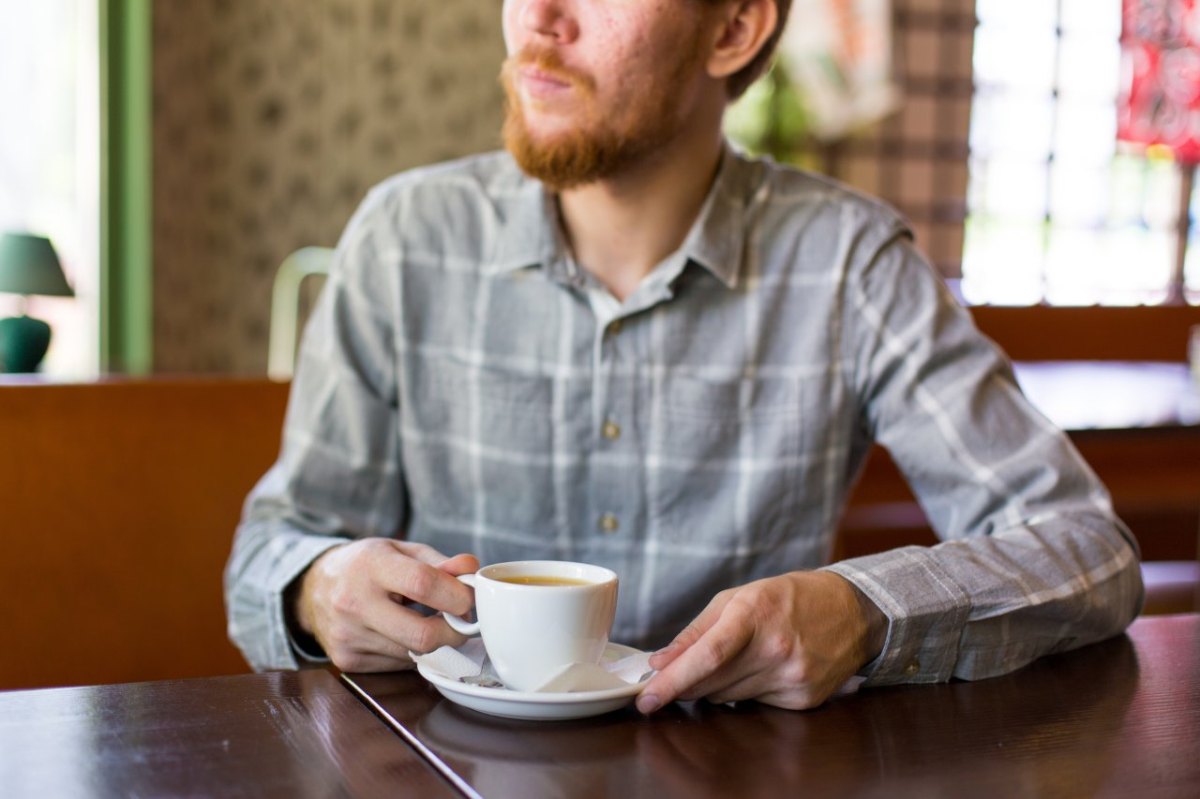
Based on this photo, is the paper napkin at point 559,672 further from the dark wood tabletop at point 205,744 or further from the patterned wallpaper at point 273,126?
the patterned wallpaper at point 273,126

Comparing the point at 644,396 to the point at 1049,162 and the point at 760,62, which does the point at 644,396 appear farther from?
the point at 1049,162

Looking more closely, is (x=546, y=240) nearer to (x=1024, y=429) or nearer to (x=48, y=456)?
(x=1024, y=429)

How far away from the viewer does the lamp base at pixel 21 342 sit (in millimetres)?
1887

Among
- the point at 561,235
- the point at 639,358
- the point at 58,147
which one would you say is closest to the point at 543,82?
the point at 561,235

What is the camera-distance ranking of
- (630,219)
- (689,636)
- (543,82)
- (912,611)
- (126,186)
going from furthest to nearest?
(126,186)
(630,219)
(543,82)
(912,611)
(689,636)

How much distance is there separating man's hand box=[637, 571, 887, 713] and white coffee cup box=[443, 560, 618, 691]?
51mm

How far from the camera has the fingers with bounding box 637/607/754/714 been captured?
2.66ft

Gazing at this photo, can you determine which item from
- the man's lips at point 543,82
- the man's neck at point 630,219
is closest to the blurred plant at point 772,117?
the man's neck at point 630,219

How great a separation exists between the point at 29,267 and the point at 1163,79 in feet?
21.7

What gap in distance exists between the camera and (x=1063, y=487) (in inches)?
47.9

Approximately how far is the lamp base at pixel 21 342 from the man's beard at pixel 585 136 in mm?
929

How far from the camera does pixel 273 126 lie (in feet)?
15.9

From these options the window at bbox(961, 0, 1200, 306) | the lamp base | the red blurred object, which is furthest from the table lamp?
Answer: the red blurred object

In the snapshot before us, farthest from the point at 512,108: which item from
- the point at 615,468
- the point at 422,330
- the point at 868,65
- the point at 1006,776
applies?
the point at 868,65
